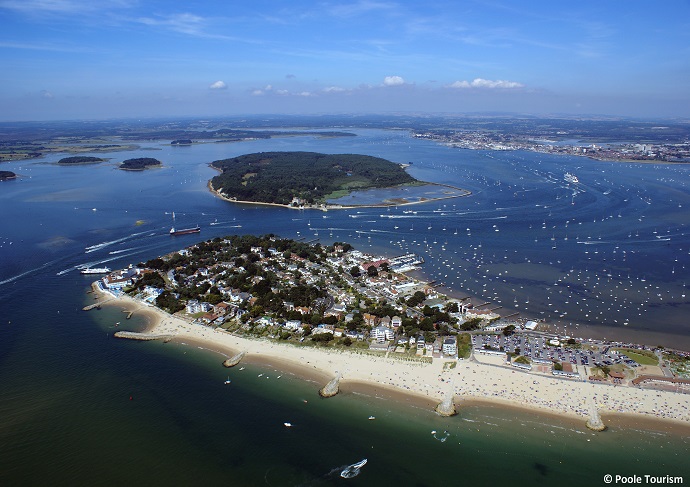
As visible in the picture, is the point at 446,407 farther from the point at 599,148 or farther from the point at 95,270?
the point at 599,148

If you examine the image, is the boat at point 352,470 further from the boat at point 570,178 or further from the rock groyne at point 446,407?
the boat at point 570,178

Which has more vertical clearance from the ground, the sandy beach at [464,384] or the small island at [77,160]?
the small island at [77,160]

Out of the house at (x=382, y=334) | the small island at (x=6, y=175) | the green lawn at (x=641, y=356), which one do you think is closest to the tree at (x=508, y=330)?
the green lawn at (x=641, y=356)

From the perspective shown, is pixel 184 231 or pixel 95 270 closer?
pixel 95 270

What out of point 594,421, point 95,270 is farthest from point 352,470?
point 95,270

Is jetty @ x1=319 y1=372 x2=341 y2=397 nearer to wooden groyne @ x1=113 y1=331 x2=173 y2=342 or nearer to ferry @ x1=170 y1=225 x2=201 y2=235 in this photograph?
wooden groyne @ x1=113 y1=331 x2=173 y2=342

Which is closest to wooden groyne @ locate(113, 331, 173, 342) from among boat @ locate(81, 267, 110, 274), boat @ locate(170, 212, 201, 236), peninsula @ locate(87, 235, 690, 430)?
peninsula @ locate(87, 235, 690, 430)

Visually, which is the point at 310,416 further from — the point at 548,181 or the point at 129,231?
the point at 548,181

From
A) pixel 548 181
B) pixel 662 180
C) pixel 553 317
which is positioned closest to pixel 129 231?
pixel 553 317
